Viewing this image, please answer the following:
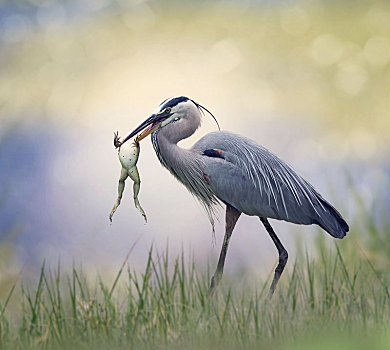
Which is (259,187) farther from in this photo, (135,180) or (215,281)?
(135,180)

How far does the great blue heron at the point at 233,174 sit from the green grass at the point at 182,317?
33 cm

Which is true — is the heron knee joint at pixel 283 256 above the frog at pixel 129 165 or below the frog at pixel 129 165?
below

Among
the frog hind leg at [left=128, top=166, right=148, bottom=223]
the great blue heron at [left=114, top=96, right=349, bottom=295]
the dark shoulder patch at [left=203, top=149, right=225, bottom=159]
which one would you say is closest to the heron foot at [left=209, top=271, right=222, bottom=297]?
the great blue heron at [left=114, top=96, right=349, bottom=295]

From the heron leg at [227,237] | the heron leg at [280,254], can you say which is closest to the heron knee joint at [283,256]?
the heron leg at [280,254]

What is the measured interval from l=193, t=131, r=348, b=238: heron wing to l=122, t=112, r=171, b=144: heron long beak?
24 cm

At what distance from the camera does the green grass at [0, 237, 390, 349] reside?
3.05 meters

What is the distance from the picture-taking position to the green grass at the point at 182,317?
3051mm

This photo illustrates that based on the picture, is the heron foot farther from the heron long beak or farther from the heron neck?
the heron long beak

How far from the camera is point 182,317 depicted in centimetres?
324

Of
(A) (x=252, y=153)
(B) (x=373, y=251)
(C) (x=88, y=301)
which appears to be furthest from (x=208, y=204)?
(B) (x=373, y=251)

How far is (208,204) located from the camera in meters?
3.89

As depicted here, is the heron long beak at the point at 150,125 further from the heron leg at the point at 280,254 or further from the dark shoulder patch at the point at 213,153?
the heron leg at the point at 280,254

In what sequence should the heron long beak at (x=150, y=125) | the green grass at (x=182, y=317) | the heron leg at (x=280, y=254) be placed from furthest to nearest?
the heron leg at (x=280, y=254)
the heron long beak at (x=150, y=125)
the green grass at (x=182, y=317)

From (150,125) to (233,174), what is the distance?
1.63ft
